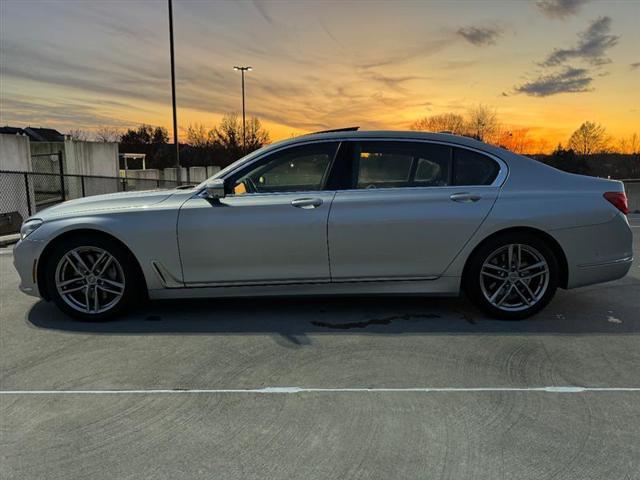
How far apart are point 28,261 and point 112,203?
2.82 feet

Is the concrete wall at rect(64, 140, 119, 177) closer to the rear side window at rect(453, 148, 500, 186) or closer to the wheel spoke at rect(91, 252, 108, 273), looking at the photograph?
the wheel spoke at rect(91, 252, 108, 273)

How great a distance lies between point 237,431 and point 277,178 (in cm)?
236

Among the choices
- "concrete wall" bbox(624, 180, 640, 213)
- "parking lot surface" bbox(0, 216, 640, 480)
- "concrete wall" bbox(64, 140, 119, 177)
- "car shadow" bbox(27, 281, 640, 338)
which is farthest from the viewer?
"concrete wall" bbox(64, 140, 119, 177)

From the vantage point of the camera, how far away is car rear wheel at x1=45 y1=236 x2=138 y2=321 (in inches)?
172

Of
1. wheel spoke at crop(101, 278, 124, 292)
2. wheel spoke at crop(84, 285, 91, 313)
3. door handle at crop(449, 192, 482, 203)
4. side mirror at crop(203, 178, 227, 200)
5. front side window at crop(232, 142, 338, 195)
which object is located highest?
front side window at crop(232, 142, 338, 195)

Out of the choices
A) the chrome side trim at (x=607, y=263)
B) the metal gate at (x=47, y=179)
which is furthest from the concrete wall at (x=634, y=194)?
the metal gate at (x=47, y=179)

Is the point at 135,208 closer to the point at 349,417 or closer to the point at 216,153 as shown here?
the point at 349,417

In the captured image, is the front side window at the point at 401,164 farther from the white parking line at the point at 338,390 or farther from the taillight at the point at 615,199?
the white parking line at the point at 338,390

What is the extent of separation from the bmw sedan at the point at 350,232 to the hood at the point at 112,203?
0.9 inches

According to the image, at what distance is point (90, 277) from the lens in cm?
441

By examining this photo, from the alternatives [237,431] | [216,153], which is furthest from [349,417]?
[216,153]

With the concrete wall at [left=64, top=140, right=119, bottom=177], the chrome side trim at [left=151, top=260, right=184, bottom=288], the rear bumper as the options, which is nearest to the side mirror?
the chrome side trim at [left=151, top=260, right=184, bottom=288]

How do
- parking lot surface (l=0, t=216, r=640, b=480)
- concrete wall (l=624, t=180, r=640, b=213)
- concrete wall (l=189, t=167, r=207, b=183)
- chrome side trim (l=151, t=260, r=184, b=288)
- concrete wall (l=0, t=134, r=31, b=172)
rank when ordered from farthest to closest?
1. concrete wall (l=189, t=167, r=207, b=183)
2. concrete wall (l=624, t=180, r=640, b=213)
3. concrete wall (l=0, t=134, r=31, b=172)
4. chrome side trim (l=151, t=260, r=184, b=288)
5. parking lot surface (l=0, t=216, r=640, b=480)

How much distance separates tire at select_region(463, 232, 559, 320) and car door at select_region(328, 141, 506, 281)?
26 cm
